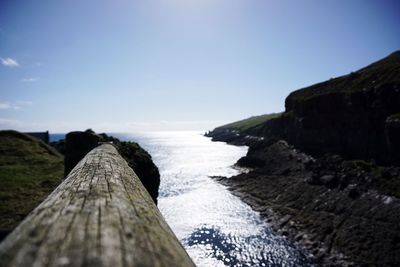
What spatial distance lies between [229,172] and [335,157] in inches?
1217

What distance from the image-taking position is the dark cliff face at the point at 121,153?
11633mm

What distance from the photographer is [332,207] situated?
108 feet

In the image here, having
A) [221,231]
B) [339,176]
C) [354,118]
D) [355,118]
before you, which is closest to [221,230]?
[221,231]

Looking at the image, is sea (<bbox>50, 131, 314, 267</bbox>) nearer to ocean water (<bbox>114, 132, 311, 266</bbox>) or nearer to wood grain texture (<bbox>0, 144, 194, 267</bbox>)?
ocean water (<bbox>114, 132, 311, 266</bbox>)

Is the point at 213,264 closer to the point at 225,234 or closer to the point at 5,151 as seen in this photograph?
the point at 225,234

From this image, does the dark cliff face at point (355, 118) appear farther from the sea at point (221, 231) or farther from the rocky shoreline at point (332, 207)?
the sea at point (221, 231)

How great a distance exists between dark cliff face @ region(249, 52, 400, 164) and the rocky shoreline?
5355 mm

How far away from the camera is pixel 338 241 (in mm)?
26922

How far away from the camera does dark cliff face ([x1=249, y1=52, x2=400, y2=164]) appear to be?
4259 cm

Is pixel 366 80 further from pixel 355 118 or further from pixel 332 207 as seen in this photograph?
pixel 332 207

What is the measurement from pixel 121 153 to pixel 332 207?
29528 millimetres

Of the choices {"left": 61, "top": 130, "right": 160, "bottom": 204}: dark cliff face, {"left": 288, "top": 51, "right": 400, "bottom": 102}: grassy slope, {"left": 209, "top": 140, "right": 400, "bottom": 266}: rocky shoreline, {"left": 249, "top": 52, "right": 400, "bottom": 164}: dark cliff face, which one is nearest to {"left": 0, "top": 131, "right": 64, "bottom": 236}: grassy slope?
{"left": 61, "top": 130, "right": 160, "bottom": 204}: dark cliff face

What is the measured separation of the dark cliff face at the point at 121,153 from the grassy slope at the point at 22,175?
11.8 ft

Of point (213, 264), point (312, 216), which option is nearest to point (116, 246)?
point (213, 264)
